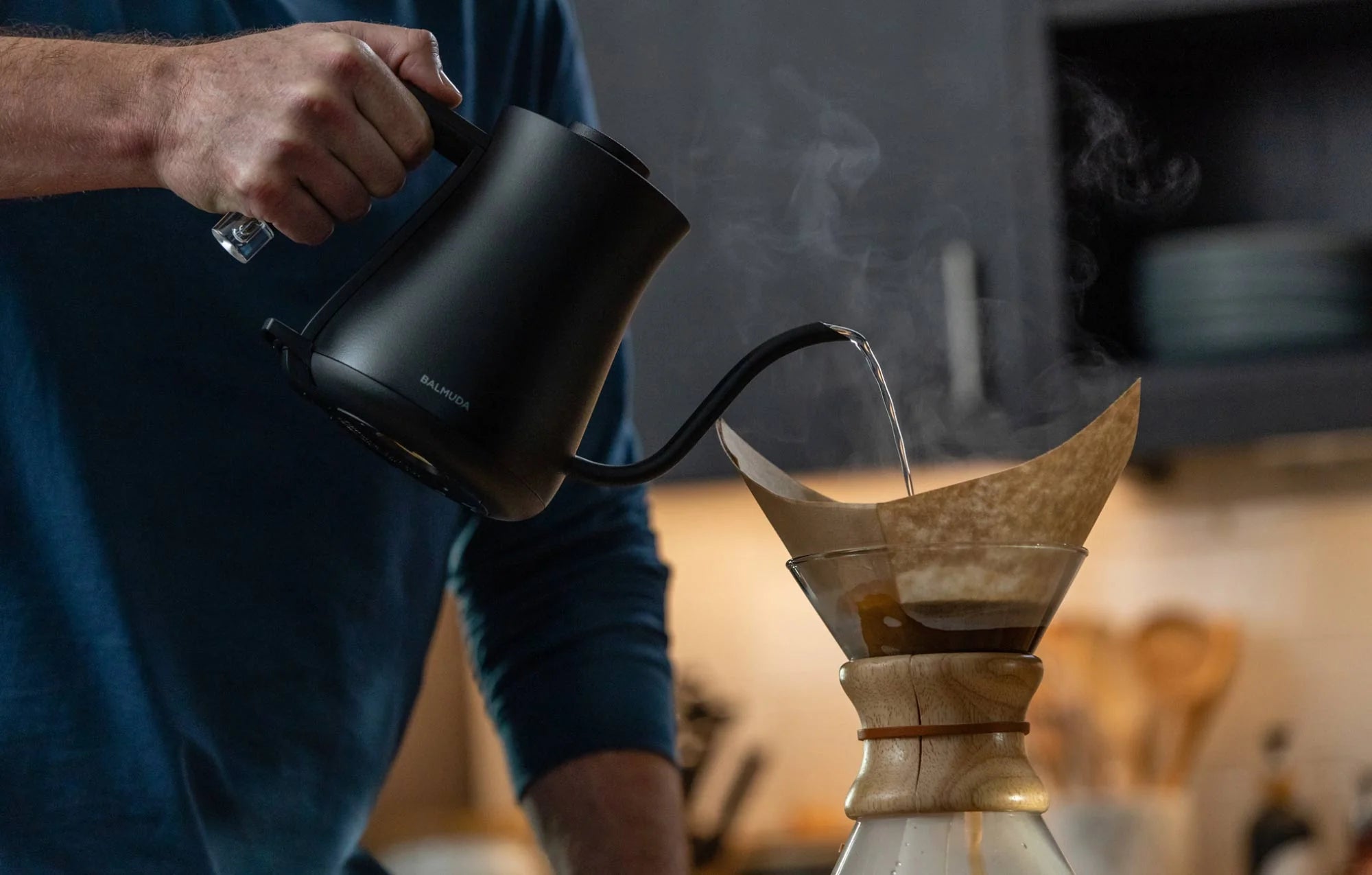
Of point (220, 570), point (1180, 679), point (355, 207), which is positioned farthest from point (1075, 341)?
point (355, 207)

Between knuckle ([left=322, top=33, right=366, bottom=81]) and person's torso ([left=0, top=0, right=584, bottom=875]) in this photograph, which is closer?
knuckle ([left=322, top=33, right=366, bottom=81])

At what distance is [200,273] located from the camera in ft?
2.49

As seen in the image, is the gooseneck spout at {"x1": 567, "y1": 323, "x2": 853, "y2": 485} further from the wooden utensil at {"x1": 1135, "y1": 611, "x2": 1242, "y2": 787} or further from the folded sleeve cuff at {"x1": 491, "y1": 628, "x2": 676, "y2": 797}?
the wooden utensil at {"x1": 1135, "y1": 611, "x2": 1242, "y2": 787}

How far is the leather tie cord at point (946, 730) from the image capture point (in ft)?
1.72

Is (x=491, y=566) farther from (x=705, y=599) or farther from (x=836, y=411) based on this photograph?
(x=705, y=599)

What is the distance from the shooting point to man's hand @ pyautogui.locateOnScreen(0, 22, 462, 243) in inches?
21.3

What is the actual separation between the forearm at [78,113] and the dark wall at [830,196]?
1249 millimetres

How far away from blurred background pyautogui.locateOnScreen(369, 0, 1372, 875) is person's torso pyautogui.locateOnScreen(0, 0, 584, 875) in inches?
42.2

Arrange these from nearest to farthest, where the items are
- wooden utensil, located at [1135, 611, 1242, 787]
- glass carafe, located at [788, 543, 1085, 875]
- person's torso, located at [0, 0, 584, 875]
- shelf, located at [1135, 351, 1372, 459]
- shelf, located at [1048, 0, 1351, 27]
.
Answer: glass carafe, located at [788, 543, 1085, 875], person's torso, located at [0, 0, 584, 875], shelf, located at [1135, 351, 1372, 459], shelf, located at [1048, 0, 1351, 27], wooden utensil, located at [1135, 611, 1242, 787]

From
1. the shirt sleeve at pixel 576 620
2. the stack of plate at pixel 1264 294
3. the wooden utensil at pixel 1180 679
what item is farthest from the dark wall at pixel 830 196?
the shirt sleeve at pixel 576 620

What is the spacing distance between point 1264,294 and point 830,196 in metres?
0.53

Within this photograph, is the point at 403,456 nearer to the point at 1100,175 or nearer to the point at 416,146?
the point at 416,146

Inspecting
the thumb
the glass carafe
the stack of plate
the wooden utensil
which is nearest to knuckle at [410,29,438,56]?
the thumb

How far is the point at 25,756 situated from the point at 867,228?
1.36 meters
